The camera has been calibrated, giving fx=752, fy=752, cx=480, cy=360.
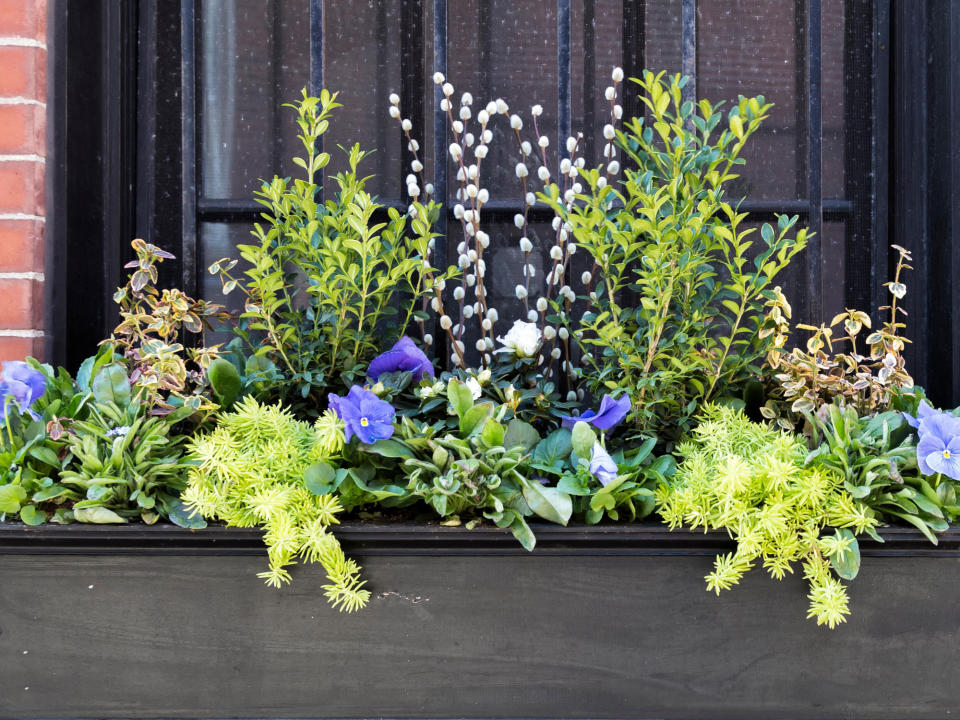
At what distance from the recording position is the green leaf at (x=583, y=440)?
1083 mm

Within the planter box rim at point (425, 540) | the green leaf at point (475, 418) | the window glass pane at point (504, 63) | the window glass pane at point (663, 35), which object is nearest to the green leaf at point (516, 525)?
the planter box rim at point (425, 540)

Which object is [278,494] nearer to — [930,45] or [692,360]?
[692,360]

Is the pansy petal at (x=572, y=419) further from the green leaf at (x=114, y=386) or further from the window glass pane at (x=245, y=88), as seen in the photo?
the window glass pane at (x=245, y=88)

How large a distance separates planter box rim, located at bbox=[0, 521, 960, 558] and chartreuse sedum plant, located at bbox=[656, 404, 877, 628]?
1.5 inches

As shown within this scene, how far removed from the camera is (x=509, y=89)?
154cm

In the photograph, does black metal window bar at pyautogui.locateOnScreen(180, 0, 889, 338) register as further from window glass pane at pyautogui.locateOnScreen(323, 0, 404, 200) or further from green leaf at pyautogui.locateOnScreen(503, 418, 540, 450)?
green leaf at pyautogui.locateOnScreen(503, 418, 540, 450)

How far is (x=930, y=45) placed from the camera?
1.46 meters

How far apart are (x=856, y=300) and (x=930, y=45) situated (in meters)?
0.51

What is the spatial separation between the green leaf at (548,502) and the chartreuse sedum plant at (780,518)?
0.47ft

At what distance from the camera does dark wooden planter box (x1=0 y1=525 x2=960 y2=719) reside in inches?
41.8

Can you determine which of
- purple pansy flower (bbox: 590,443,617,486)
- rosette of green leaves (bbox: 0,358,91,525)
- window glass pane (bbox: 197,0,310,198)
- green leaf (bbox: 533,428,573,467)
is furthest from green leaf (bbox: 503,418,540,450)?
window glass pane (bbox: 197,0,310,198)

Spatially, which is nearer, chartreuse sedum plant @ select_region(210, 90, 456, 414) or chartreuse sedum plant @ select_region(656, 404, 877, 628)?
chartreuse sedum plant @ select_region(656, 404, 877, 628)

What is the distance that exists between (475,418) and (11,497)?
0.66 metres

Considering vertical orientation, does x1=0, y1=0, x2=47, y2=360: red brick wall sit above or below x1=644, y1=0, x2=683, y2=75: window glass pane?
below
